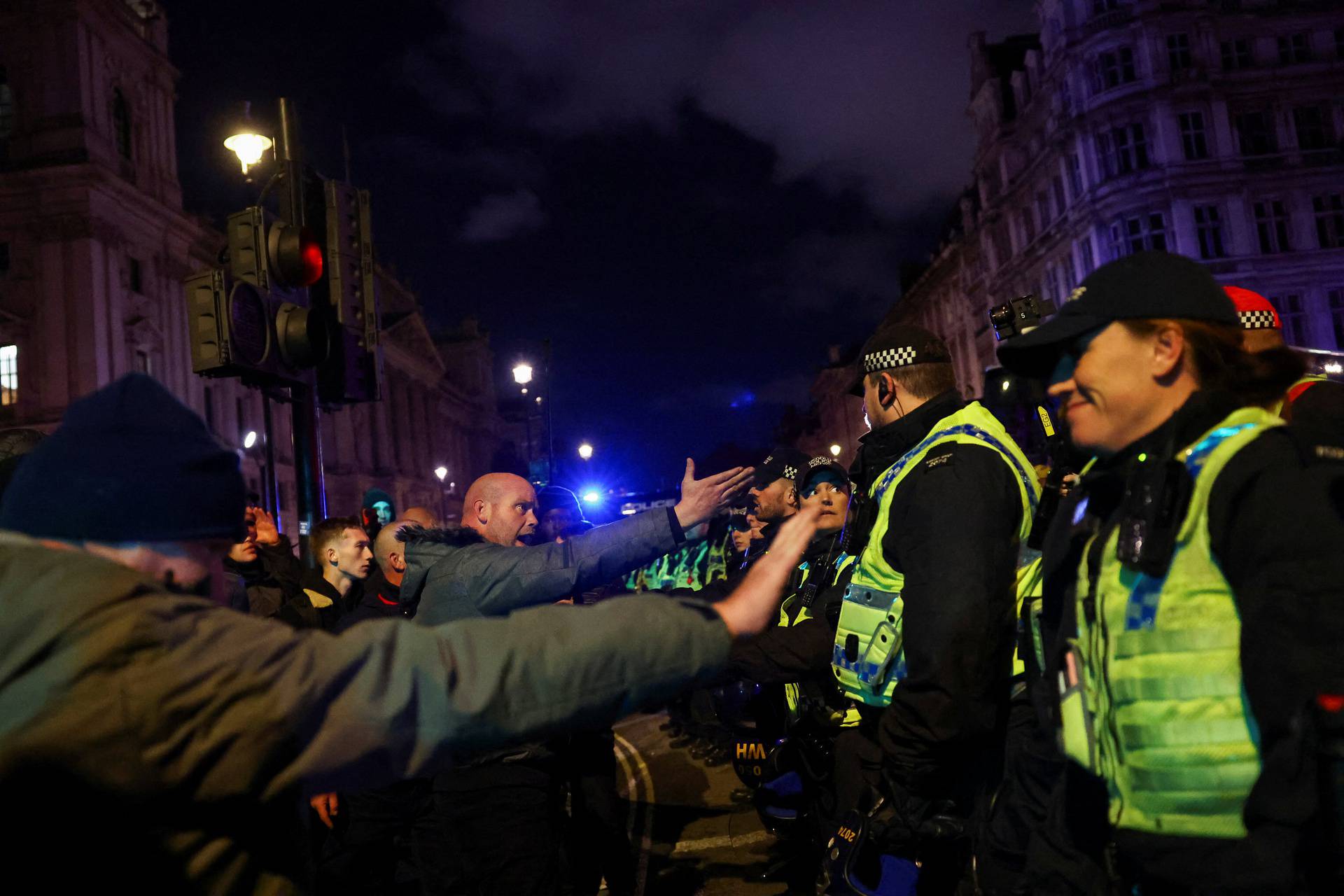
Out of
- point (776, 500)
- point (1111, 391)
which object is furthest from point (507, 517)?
point (1111, 391)

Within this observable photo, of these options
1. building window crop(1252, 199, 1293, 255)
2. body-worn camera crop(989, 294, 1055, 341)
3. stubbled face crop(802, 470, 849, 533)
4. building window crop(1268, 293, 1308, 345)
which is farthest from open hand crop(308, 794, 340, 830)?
building window crop(1252, 199, 1293, 255)

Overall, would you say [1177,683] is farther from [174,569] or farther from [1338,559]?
[174,569]

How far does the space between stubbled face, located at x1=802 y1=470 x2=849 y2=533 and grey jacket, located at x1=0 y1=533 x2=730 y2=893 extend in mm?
3971

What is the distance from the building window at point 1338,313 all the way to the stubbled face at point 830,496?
39.0 metres

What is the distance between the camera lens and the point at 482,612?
4.13 metres

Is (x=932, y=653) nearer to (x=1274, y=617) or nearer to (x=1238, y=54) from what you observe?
(x=1274, y=617)

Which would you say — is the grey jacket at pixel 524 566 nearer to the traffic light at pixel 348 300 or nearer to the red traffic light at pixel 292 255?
the traffic light at pixel 348 300

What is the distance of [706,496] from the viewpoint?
12.8ft

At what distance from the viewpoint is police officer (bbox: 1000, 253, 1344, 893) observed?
1.81 metres

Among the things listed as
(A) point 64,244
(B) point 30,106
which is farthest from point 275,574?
(B) point 30,106

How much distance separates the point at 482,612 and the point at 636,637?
2.53 metres

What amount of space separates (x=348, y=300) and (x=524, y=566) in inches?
111

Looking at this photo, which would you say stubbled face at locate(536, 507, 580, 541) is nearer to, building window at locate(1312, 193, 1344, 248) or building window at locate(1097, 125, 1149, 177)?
building window at locate(1097, 125, 1149, 177)

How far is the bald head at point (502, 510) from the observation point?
4.83 m
